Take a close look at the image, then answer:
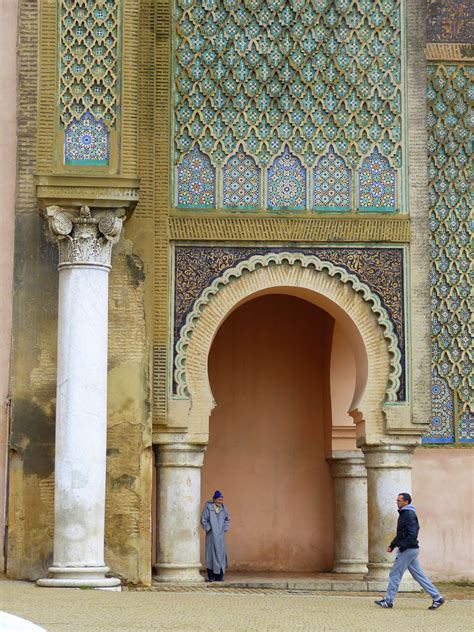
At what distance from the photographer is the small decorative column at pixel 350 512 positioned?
14.6 metres

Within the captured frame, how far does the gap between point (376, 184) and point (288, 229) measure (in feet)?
2.96

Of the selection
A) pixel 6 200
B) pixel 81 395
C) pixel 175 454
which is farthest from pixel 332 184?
pixel 81 395

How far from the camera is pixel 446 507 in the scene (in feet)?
45.3

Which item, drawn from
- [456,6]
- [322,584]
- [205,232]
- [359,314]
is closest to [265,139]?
[205,232]

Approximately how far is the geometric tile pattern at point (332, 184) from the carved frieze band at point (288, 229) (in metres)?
0.15

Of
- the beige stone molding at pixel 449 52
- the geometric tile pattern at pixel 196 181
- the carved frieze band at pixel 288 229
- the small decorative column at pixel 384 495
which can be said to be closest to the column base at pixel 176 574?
the small decorative column at pixel 384 495

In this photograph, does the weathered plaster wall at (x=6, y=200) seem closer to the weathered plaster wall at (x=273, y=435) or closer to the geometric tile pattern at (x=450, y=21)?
the weathered plaster wall at (x=273, y=435)

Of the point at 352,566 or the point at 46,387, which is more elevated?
the point at 46,387

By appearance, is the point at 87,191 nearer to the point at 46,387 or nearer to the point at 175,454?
the point at 46,387

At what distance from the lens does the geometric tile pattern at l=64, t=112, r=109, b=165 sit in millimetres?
11508

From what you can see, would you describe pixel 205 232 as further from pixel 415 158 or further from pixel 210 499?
pixel 210 499

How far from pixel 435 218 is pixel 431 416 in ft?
6.17

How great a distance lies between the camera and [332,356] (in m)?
15.1

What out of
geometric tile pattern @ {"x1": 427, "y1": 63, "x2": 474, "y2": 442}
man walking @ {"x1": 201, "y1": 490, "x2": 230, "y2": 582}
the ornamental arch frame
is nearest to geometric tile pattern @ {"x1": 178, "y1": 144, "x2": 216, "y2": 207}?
the ornamental arch frame
